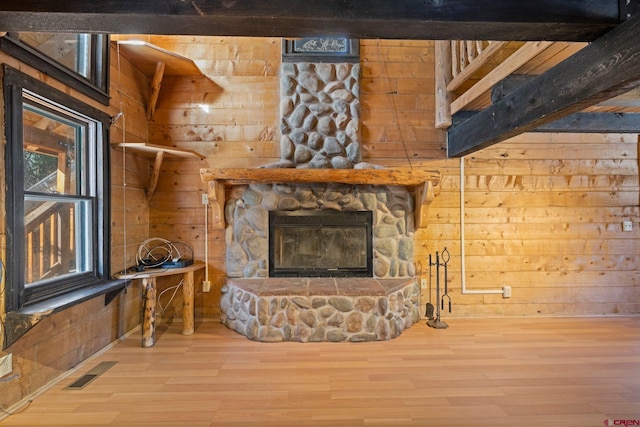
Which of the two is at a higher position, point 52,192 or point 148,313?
point 52,192

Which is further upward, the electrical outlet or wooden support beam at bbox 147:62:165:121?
wooden support beam at bbox 147:62:165:121

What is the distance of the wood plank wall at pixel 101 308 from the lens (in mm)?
1906

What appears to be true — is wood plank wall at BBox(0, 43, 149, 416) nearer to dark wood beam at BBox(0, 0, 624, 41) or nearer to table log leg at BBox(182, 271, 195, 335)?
table log leg at BBox(182, 271, 195, 335)

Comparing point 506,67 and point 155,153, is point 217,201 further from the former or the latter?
point 506,67

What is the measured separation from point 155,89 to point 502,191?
3792 mm

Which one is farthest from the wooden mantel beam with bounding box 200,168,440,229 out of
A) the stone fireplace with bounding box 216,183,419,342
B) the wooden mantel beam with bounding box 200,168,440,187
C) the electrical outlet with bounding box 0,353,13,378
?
the electrical outlet with bounding box 0,353,13,378

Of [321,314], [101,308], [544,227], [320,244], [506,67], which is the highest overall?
[506,67]

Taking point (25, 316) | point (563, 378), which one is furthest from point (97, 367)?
point (563, 378)

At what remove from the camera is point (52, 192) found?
2.29m

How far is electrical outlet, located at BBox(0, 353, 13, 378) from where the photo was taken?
179 cm

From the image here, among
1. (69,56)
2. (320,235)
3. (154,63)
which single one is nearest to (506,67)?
(320,235)

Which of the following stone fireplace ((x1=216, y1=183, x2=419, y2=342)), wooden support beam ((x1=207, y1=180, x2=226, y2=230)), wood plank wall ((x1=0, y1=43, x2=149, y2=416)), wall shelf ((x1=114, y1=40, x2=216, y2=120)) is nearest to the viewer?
wood plank wall ((x1=0, y1=43, x2=149, y2=416))

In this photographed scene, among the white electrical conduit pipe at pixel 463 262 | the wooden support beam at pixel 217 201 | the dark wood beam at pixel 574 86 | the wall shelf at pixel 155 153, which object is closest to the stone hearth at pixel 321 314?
the wooden support beam at pixel 217 201

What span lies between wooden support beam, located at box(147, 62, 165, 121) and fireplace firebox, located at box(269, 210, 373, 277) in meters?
1.66
